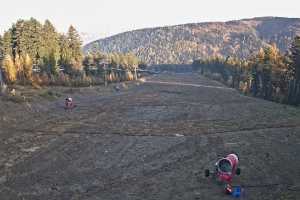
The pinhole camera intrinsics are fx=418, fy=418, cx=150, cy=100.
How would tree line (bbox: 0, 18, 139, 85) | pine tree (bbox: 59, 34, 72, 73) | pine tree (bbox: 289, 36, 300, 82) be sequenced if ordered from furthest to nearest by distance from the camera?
pine tree (bbox: 59, 34, 72, 73), tree line (bbox: 0, 18, 139, 85), pine tree (bbox: 289, 36, 300, 82)

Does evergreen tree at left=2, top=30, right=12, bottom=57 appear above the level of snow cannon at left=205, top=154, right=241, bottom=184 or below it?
above

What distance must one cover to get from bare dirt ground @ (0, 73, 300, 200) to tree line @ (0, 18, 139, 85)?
28.1 m

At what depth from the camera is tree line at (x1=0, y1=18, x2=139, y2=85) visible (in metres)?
89.0

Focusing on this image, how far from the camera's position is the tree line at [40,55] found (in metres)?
89.0

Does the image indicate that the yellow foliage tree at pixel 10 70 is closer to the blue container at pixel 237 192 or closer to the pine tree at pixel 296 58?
the pine tree at pixel 296 58

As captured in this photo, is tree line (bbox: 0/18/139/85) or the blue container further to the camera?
tree line (bbox: 0/18/139/85)

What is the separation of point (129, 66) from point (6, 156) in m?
139

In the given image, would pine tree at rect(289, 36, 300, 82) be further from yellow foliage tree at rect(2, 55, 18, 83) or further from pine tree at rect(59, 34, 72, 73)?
pine tree at rect(59, 34, 72, 73)

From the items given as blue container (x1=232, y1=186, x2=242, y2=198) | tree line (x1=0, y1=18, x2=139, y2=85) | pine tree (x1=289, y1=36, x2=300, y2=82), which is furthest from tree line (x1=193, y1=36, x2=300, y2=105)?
blue container (x1=232, y1=186, x2=242, y2=198)

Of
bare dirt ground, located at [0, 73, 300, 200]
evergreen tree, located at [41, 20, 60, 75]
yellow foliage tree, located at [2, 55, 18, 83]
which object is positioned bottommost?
bare dirt ground, located at [0, 73, 300, 200]

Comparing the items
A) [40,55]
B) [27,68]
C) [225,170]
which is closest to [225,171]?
[225,170]

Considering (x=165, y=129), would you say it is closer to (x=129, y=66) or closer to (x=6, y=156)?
(x=6, y=156)

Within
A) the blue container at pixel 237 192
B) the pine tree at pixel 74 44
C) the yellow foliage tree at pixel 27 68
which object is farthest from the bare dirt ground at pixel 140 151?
the pine tree at pixel 74 44

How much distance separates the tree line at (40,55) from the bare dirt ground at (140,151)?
28084 millimetres
